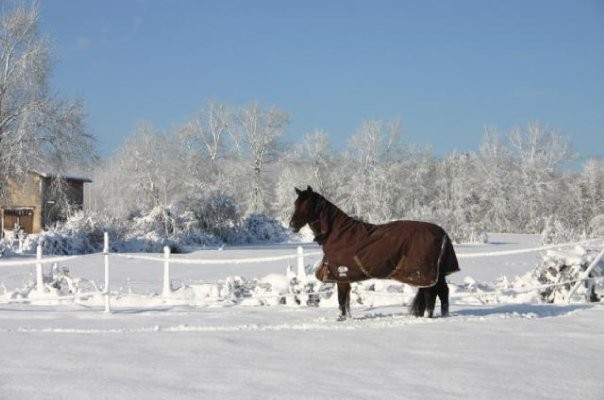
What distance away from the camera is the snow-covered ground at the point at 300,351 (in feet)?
15.9

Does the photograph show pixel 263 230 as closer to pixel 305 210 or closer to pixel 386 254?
pixel 305 210

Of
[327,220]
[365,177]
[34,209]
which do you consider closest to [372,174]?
[365,177]

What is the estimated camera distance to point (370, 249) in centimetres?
843

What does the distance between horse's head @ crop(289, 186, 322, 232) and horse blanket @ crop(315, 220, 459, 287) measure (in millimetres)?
338

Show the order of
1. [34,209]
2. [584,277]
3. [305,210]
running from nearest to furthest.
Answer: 1. [305,210]
2. [584,277]
3. [34,209]

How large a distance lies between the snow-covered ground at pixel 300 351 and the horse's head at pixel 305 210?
122 cm

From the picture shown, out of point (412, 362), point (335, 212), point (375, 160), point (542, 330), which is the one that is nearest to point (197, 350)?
point (412, 362)

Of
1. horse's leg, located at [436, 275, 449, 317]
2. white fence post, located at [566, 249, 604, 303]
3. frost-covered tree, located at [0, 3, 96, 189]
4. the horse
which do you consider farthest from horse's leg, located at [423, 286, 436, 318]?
frost-covered tree, located at [0, 3, 96, 189]

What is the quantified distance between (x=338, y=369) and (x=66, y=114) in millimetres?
30294

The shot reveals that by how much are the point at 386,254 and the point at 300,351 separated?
2430 millimetres

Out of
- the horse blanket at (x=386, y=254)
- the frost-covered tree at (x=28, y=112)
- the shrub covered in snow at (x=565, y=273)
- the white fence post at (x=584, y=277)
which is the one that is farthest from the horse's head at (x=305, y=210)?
the frost-covered tree at (x=28, y=112)

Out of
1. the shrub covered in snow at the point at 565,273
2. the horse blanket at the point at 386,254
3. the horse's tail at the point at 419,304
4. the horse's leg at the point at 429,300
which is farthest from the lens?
the shrub covered in snow at the point at 565,273

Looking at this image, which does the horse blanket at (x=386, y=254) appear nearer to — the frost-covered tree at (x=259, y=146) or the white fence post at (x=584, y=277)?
the white fence post at (x=584, y=277)

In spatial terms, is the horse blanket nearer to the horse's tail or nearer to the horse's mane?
the horse's mane
